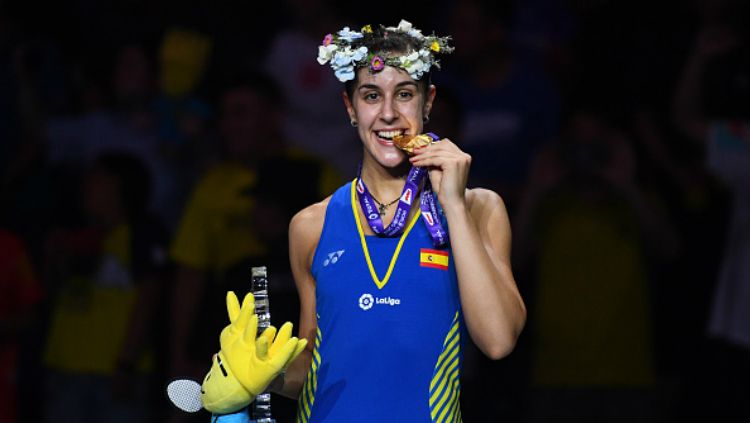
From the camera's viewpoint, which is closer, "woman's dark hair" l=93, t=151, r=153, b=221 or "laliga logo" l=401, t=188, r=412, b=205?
"laliga logo" l=401, t=188, r=412, b=205

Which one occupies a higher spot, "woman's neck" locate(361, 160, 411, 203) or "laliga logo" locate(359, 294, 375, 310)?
"woman's neck" locate(361, 160, 411, 203)

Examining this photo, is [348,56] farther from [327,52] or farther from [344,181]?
[344,181]

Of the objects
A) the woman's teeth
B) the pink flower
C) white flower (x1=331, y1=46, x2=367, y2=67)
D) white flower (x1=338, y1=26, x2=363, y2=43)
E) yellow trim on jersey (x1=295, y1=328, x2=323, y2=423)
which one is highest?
white flower (x1=338, y1=26, x2=363, y2=43)

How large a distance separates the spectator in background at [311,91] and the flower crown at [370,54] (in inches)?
129

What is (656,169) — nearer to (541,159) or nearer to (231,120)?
(541,159)

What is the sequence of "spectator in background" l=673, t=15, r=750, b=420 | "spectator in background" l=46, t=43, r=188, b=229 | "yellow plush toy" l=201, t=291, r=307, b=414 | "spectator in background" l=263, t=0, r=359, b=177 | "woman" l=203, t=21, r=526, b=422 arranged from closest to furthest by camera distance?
"yellow plush toy" l=201, t=291, r=307, b=414, "woman" l=203, t=21, r=526, b=422, "spectator in background" l=673, t=15, r=750, b=420, "spectator in background" l=263, t=0, r=359, b=177, "spectator in background" l=46, t=43, r=188, b=229

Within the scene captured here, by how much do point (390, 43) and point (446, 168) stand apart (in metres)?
0.49

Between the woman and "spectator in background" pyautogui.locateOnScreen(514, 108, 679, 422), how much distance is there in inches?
106

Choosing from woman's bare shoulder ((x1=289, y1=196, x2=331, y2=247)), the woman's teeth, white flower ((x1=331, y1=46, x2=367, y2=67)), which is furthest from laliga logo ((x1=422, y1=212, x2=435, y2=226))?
white flower ((x1=331, y1=46, x2=367, y2=67))

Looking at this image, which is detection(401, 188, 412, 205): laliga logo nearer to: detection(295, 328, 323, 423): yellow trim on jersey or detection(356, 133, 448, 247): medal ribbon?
detection(356, 133, 448, 247): medal ribbon

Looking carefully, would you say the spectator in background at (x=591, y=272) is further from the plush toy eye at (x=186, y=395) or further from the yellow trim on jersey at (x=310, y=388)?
the plush toy eye at (x=186, y=395)

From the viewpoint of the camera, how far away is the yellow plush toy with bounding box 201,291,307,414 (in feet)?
11.3

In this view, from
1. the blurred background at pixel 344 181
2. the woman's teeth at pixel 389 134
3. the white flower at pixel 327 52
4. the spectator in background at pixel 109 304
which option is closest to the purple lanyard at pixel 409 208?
the woman's teeth at pixel 389 134

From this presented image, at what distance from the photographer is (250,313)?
346 cm
